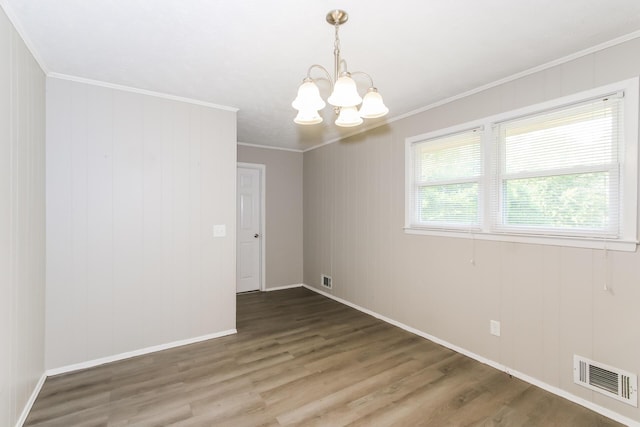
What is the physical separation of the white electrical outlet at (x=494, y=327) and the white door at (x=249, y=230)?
361 centimetres

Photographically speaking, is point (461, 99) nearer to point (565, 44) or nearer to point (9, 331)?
point (565, 44)

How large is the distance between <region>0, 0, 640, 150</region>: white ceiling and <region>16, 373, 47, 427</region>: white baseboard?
96.0 inches

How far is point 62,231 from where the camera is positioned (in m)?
2.46

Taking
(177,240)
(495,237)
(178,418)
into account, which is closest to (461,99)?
(495,237)

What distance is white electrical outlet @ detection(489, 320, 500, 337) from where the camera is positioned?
258cm

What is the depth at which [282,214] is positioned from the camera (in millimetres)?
5297

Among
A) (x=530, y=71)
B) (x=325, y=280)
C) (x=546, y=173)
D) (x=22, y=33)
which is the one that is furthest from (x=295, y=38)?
(x=325, y=280)

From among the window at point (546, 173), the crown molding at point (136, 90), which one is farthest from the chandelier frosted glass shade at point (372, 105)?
the crown molding at point (136, 90)

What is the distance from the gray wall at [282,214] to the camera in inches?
203

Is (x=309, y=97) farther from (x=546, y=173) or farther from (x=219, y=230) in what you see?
(x=219, y=230)

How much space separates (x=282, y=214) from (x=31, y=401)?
374 cm

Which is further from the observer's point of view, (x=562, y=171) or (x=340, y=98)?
(x=562, y=171)

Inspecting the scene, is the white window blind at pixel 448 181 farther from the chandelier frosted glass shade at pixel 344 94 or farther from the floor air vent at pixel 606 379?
the chandelier frosted glass shade at pixel 344 94

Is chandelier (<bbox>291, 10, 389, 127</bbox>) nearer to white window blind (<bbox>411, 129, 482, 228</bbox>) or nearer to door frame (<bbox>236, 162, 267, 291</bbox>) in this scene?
white window blind (<bbox>411, 129, 482, 228</bbox>)
